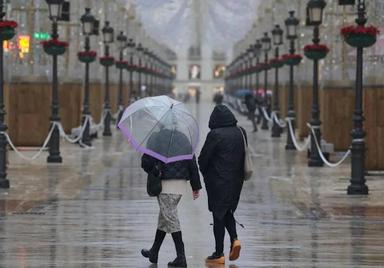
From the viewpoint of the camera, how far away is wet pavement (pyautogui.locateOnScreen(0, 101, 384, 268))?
1484 cm

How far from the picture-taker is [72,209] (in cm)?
2047

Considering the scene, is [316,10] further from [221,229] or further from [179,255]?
[179,255]

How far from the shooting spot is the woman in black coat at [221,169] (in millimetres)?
14453

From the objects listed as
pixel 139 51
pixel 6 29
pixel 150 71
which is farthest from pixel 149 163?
pixel 150 71

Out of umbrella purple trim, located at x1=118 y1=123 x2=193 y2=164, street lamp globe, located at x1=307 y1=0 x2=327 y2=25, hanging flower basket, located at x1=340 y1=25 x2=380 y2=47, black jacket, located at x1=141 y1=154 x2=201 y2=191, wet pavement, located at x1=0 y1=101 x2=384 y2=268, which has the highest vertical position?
street lamp globe, located at x1=307 y1=0 x2=327 y2=25

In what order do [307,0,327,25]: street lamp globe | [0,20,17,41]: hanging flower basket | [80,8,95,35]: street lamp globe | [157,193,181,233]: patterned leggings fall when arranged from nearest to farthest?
[157,193,181,233]: patterned leggings → [0,20,17,41]: hanging flower basket → [307,0,327,25]: street lamp globe → [80,8,95,35]: street lamp globe

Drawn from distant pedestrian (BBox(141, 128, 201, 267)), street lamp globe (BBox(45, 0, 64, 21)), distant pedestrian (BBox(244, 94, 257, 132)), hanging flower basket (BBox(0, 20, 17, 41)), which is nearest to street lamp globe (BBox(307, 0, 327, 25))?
street lamp globe (BBox(45, 0, 64, 21))

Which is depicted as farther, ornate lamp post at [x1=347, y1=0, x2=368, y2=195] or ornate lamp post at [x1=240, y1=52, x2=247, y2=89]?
ornate lamp post at [x1=240, y1=52, x2=247, y2=89]

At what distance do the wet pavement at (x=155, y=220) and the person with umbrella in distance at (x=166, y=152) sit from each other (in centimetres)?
54

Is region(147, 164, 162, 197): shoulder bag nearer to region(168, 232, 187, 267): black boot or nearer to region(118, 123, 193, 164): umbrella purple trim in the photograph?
region(118, 123, 193, 164): umbrella purple trim

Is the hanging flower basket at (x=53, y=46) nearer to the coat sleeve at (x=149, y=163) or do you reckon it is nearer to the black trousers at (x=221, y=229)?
the black trousers at (x=221, y=229)

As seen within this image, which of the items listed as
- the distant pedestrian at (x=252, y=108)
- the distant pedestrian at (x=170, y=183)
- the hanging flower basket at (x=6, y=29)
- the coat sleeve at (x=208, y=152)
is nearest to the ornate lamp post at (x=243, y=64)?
the distant pedestrian at (x=252, y=108)

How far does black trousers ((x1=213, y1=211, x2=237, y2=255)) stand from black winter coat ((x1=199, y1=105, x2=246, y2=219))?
0.43 ft

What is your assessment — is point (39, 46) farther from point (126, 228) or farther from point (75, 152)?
point (126, 228)
